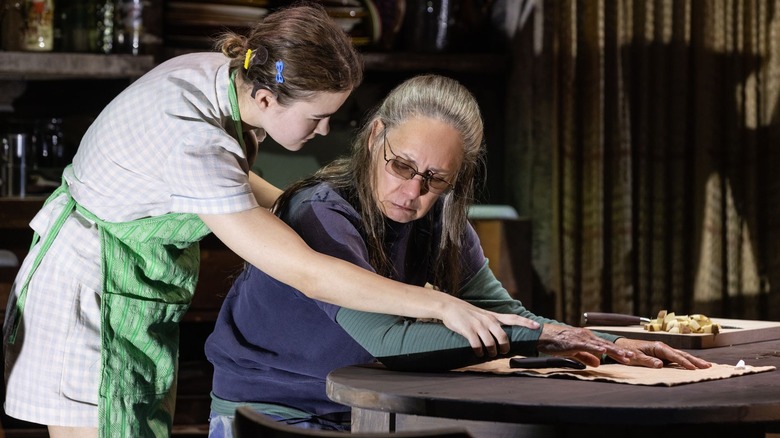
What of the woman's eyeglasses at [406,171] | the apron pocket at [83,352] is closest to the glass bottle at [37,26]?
the apron pocket at [83,352]

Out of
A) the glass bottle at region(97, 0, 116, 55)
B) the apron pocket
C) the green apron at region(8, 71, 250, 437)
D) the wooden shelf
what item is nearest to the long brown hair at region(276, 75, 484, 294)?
the green apron at region(8, 71, 250, 437)

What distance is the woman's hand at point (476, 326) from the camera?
63.3 inches

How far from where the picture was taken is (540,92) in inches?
148

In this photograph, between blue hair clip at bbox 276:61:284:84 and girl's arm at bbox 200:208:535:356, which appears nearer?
girl's arm at bbox 200:208:535:356

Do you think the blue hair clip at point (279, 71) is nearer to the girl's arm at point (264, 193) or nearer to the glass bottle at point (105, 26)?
the girl's arm at point (264, 193)

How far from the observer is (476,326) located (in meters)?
1.61

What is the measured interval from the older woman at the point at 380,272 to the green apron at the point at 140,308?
219mm

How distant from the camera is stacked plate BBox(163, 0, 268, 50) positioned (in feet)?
12.0

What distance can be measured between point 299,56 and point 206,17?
1877mm

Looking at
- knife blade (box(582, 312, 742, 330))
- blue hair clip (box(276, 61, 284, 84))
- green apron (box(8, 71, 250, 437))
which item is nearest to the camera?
blue hair clip (box(276, 61, 284, 84))

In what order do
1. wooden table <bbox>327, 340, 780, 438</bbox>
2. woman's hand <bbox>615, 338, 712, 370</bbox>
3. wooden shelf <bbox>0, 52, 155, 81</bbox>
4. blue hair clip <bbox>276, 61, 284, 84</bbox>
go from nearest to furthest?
wooden table <bbox>327, 340, 780, 438</bbox> < woman's hand <bbox>615, 338, 712, 370</bbox> < blue hair clip <bbox>276, 61, 284, 84</bbox> < wooden shelf <bbox>0, 52, 155, 81</bbox>

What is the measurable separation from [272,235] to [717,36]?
2.60 m

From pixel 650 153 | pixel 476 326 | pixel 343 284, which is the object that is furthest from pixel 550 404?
pixel 650 153

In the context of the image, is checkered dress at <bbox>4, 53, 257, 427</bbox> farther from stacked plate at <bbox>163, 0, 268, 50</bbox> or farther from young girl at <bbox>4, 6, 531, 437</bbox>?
stacked plate at <bbox>163, 0, 268, 50</bbox>
